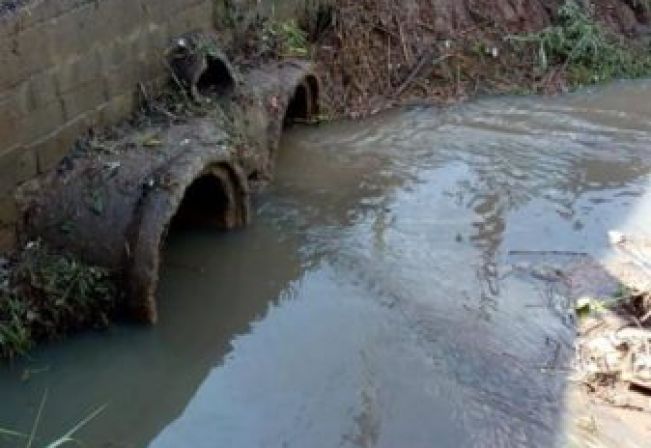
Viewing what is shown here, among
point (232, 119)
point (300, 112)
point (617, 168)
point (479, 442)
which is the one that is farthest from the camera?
point (300, 112)

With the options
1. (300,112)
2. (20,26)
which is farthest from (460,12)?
(20,26)

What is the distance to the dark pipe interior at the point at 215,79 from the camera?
5816mm

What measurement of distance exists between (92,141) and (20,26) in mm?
700

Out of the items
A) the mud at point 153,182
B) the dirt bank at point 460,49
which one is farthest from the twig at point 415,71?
the mud at point 153,182

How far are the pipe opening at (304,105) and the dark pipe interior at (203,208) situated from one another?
1341mm

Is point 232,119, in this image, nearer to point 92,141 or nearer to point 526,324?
point 92,141

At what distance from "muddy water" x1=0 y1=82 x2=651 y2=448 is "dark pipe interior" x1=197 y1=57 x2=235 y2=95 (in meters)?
0.62

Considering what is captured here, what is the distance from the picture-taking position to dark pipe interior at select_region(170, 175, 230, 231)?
17.7 feet

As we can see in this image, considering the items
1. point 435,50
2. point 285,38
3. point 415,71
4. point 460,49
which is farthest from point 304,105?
point 460,49

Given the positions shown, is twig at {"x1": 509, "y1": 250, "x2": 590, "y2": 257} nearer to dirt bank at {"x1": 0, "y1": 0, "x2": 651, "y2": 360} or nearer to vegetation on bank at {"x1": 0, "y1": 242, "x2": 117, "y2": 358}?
dirt bank at {"x1": 0, "y1": 0, "x2": 651, "y2": 360}

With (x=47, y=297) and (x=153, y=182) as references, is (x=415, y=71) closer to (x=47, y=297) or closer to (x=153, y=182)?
(x=153, y=182)

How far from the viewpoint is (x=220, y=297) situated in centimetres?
496

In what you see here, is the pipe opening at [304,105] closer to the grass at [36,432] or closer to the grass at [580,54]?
the grass at [580,54]

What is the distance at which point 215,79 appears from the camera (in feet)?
19.4
